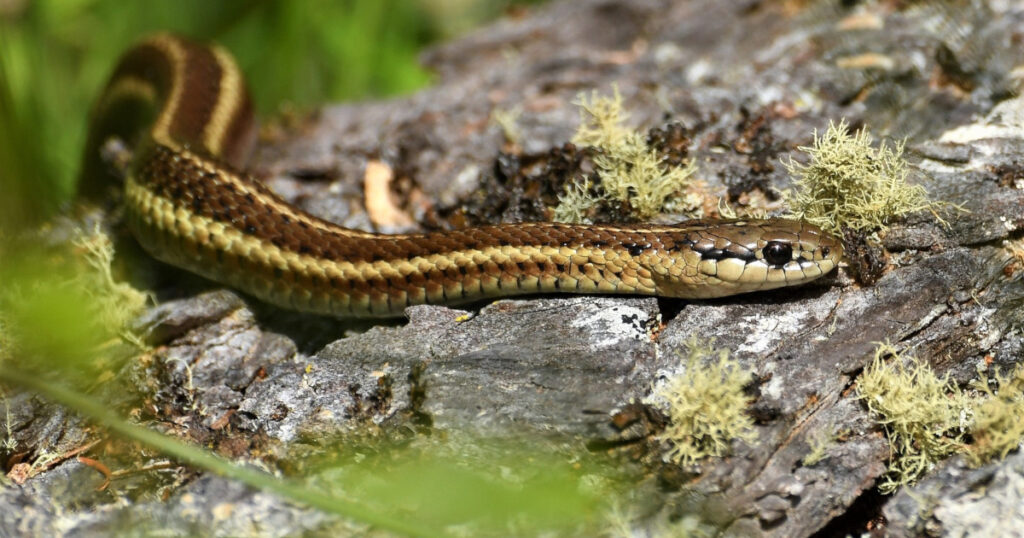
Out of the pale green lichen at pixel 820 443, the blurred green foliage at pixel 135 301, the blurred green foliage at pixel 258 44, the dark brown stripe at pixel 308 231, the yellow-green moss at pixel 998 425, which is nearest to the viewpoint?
the blurred green foliage at pixel 135 301

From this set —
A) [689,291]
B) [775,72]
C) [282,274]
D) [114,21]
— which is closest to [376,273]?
[282,274]

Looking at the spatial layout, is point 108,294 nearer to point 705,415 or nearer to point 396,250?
point 396,250

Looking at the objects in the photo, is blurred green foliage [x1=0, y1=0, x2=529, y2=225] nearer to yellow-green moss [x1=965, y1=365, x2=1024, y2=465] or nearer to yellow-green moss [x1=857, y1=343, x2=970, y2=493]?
yellow-green moss [x1=857, y1=343, x2=970, y2=493]

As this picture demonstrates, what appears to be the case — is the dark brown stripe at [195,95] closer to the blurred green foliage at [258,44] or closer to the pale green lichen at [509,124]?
the blurred green foliage at [258,44]

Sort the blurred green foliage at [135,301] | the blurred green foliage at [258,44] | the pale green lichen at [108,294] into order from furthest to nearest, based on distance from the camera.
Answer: the blurred green foliage at [258,44] → the pale green lichen at [108,294] → the blurred green foliage at [135,301]

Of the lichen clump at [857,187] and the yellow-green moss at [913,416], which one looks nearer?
the yellow-green moss at [913,416]

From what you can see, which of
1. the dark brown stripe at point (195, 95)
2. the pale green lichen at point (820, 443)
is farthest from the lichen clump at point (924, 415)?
the dark brown stripe at point (195, 95)

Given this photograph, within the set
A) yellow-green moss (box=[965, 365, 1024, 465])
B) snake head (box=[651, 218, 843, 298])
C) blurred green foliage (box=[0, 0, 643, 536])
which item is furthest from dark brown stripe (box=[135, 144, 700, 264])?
yellow-green moss (box=[965, 365, 1024, 465])
